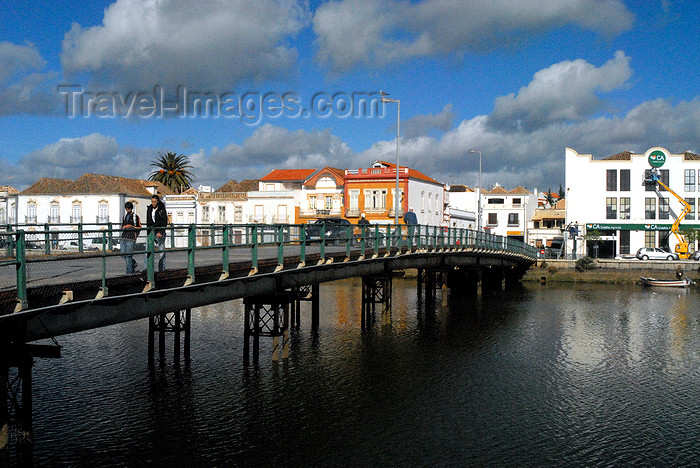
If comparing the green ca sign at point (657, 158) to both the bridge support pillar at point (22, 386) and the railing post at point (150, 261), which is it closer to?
the railing post at point (150, 261)

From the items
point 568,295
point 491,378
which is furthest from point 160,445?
point 568,295

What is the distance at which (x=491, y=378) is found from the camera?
2373 centimetres

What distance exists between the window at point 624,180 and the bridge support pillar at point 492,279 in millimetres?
20932

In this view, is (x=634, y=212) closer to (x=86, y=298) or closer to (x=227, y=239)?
(x=227, y=239)

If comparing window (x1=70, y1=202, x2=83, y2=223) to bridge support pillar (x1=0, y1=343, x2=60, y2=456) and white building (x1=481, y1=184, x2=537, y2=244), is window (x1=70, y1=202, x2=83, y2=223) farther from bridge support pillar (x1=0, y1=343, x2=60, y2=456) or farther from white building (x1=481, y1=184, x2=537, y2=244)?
bridge support pillar (x1=0, y1=343, x2=60, y2=456)

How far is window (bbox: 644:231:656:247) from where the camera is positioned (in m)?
70.6

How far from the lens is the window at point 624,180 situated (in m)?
71.1

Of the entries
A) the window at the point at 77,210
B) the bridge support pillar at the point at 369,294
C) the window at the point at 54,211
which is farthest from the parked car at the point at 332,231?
the window at the point at 54,211

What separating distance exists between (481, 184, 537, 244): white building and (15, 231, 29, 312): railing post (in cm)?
8658

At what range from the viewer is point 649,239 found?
7075 centimetres

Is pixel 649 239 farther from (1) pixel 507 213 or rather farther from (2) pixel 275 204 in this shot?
(2) pixel 275 204

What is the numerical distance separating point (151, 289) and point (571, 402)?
42.2ft

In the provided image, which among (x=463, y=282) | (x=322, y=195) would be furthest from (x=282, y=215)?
(x=463, y=282)

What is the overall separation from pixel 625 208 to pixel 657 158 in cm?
584
